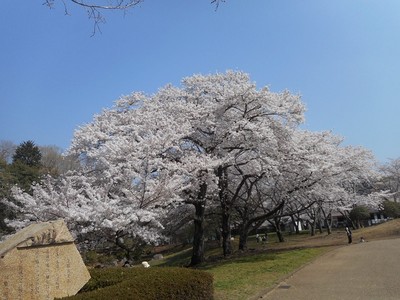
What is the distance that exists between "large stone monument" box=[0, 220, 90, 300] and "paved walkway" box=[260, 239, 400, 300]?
16.3ft

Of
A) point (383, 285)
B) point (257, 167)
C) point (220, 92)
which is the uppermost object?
point (220, 92)

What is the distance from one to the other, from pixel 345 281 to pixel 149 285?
254 inches

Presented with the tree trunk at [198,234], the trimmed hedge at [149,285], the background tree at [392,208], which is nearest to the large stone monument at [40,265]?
the trimmed hedge at [149,285]

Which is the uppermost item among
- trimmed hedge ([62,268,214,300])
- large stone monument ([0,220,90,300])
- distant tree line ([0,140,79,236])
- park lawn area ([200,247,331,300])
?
distant tree line ([0,140,79,236])

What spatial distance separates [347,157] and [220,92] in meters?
17.2

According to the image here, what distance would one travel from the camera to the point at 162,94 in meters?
20.8

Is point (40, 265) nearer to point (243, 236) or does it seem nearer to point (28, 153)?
point (243, 236)

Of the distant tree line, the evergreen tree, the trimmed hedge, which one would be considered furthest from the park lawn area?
the evergreen tree

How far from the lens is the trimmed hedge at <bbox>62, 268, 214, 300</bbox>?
Answer: 6498 millimetres

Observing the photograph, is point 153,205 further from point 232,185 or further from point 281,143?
point 232,185

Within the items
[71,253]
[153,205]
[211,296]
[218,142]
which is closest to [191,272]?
[211,296]

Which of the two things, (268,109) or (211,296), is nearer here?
(211,296)

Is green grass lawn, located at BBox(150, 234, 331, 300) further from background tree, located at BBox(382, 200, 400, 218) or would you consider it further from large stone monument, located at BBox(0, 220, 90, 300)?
background tree, located at BBox(382, 200, 400, 218)

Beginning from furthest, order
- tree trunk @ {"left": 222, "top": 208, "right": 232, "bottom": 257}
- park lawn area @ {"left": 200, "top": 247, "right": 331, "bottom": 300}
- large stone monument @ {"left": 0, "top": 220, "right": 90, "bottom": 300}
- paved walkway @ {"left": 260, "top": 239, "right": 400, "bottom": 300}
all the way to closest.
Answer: tree trunk @ {"left": 222, "top": 208, "right": 232, "bottom": 257}, park lawn area @ {"left": 200, "top": 247, "right": 331, "bottom": 300}, paved walkway @ {"left": 260, "top": 239, "right": 400, "bottom": 300}, large stone monument @ {"left": 0, "top": 220, "right": 90, "bottom": 300}
